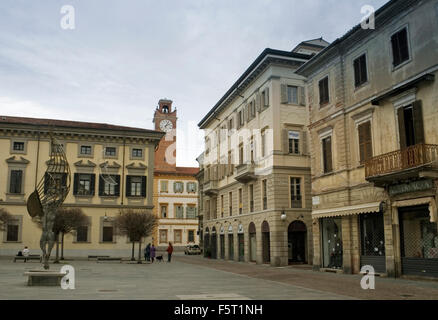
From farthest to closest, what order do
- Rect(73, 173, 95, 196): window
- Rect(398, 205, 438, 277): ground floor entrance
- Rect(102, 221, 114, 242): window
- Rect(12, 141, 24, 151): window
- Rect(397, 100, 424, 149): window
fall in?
1. Rect(73, 173, 95, 196): window
2. Rect(102, 221, 114, 242): window
3. Rect(12, 141, 24, 151): window
4. Rect(397, 100, 424, 149): window
5. Rect(398, 205, 438, 277): ground floor entrance

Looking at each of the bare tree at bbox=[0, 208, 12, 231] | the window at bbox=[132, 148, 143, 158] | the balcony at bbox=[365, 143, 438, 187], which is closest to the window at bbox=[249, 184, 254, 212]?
the window at bbox=[132, 148, 143, 158]

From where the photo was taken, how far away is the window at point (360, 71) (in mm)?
23394

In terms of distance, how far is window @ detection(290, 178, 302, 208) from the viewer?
109 feet

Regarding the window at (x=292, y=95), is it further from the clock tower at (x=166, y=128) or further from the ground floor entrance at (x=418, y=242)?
the clock tower at (x=166, y=128)

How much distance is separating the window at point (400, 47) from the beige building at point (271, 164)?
13.1 meters

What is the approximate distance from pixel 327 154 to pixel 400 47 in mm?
7455

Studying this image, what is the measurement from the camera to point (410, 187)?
1956 cm

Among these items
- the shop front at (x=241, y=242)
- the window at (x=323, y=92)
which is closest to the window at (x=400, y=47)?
the window at (x=323, y=92)

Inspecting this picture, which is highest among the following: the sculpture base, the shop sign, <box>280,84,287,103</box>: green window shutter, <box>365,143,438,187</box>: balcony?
<box>280,84,287,103</box>: green window shutter

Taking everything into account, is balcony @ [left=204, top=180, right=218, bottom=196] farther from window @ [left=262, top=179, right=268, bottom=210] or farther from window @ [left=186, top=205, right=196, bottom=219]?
window @ [left=186, top=205, right=196, bottom=219]

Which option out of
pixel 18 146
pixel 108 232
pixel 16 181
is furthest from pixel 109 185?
pixel 18 146

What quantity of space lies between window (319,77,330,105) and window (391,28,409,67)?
568cm

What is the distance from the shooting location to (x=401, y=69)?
20.7 m
